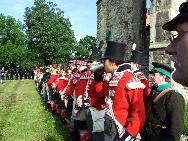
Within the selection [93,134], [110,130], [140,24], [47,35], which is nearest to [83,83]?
[93,134]

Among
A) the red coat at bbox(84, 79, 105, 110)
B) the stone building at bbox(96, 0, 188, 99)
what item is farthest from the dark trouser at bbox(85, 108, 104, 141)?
the stone building at bbox(96, 0, 188, 99)

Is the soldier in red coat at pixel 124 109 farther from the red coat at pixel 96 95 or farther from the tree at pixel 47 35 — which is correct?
the tree at pixel 47 35

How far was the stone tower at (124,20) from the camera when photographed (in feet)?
55.3

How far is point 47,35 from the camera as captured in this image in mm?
48000

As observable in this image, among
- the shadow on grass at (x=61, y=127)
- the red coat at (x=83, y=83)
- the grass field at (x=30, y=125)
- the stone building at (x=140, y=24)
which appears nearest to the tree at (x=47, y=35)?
the stone building at (x=140, y=24)

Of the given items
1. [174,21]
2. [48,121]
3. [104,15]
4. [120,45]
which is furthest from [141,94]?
[104,15]

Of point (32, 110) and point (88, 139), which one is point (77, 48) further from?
point (88, 139)

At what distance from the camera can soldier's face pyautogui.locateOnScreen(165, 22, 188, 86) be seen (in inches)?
63.8

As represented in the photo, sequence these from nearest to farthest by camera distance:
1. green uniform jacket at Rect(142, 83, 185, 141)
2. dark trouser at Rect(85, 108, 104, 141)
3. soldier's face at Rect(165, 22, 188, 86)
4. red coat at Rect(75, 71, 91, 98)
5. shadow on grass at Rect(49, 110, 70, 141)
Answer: soldier's face at Rect(165, 22, 188, 86), green uniform jacket at Rect(142, 83, 185, 141), dark trouser at Rect(85, 108, 104, 141), red coat at Rect(75, 71, 91, 98), shadow on grass at Rect(49, 110, 70, 141)

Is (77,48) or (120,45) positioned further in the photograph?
(77,48)

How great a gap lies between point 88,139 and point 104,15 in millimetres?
13749

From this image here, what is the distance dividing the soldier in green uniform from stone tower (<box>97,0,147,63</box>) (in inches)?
388

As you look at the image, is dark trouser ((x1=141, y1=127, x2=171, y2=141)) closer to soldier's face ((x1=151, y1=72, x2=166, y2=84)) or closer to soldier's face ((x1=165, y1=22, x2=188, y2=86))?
soldier's face ((x1=151, y1=72, x2=166, y2=84))

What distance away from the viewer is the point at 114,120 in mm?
4973
